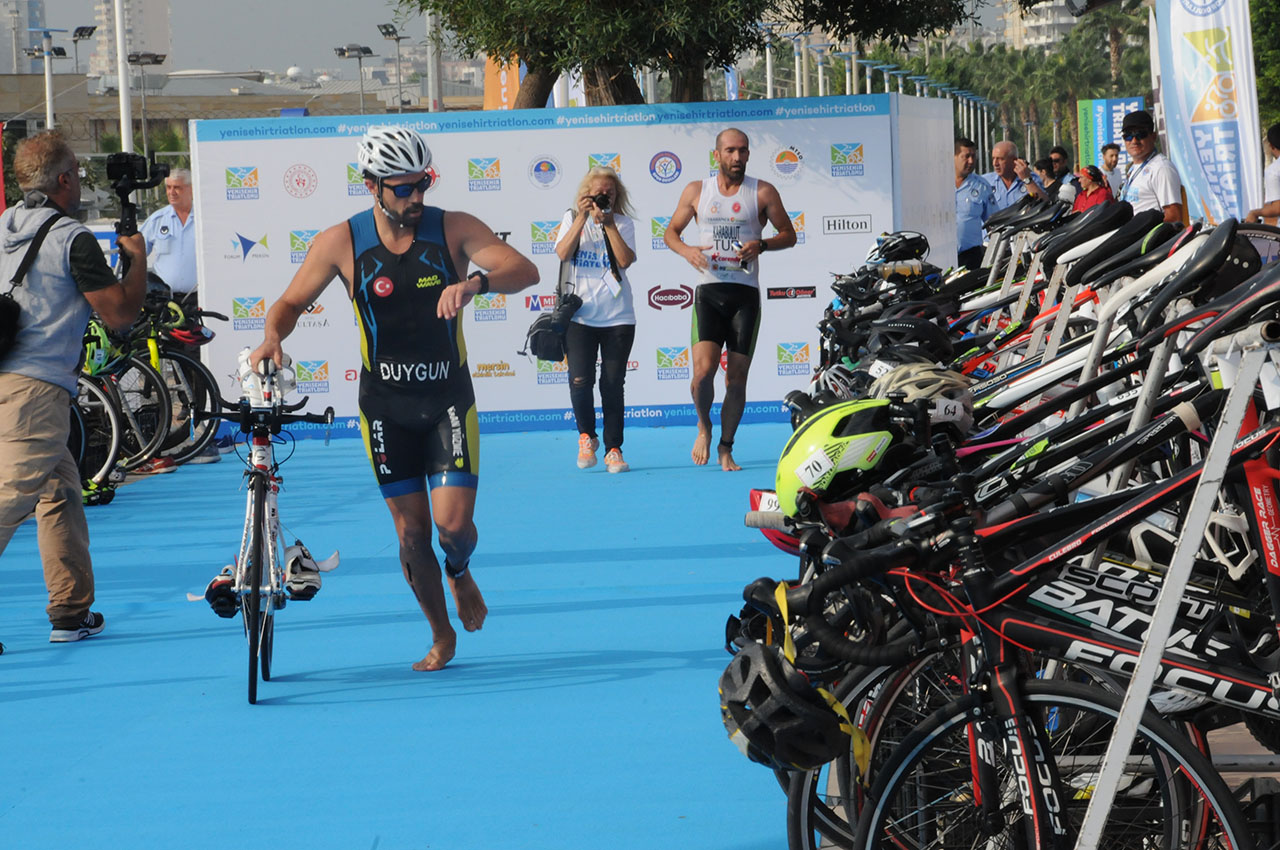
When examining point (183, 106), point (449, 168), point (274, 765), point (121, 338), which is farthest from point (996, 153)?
point (183, 106)

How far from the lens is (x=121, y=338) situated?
11.0 metres

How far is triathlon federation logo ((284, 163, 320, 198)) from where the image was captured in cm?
1355

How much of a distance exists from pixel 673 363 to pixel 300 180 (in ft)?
11.9

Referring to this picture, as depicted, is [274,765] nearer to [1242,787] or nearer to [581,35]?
[1242,787]

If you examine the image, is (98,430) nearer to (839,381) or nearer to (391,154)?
(391,154)

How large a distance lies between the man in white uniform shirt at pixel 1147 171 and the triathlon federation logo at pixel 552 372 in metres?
4.92

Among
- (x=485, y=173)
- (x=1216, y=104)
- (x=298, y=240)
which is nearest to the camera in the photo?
(x=1216, y=104)

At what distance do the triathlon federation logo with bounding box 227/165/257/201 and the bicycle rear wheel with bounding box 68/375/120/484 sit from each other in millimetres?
3340

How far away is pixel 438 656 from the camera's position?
246 inches

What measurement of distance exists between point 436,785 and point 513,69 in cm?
1595

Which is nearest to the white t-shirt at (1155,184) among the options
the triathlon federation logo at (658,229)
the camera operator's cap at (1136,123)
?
the camera operator's cap at (1136,123)

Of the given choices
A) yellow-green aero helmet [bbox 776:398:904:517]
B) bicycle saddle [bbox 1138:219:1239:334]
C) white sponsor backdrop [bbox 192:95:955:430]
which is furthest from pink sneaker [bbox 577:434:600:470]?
bicycle saddle [bbox 1138:219:1239:334]

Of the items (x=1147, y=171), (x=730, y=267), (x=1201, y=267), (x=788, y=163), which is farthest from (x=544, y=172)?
(x=1201, y=267)

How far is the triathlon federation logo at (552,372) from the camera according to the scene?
1359 centimetres
